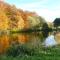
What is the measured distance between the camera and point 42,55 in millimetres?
7926

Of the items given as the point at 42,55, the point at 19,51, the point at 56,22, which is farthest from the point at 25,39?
the point at 42,55

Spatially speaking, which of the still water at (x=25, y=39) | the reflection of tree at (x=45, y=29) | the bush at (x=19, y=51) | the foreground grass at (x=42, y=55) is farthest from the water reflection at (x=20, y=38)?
the bush at (x=19, y=51)

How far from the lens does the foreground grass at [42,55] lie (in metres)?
7.32

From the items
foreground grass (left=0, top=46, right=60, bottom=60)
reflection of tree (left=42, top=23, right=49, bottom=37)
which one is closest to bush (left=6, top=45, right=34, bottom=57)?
foreground grass (left=0, top=46, right=60, bottom=60)

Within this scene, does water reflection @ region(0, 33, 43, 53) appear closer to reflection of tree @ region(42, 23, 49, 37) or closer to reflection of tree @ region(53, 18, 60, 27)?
reflection of tree @ region(42, 23, 49, 37)

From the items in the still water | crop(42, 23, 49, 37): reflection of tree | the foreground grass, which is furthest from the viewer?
crop(42, 23, 49, 37): reflection of tree

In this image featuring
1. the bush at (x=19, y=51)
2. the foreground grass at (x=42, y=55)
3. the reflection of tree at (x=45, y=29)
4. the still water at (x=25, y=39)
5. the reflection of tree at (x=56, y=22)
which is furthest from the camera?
the reflection of tree at (x=45, y=29)

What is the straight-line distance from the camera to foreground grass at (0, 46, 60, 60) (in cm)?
732

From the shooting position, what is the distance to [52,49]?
8664mm

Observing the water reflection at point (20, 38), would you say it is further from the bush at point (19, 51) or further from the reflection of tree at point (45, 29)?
the bush at point (19, 51)

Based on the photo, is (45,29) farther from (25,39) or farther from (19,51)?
(19,51)

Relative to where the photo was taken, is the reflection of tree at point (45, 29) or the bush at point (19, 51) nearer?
the bush at point (19, 51)

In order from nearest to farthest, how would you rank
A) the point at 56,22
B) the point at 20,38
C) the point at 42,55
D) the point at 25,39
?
1. the point at 42,55
2. the point at 56,22
3. the point at 25,39
4. the point at 20,38

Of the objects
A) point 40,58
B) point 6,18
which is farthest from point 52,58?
point 6,18
